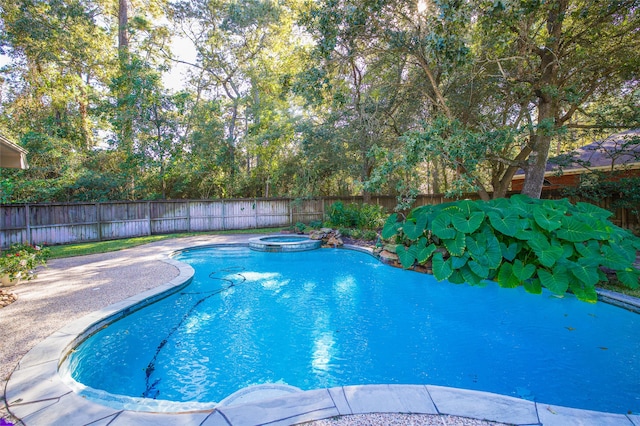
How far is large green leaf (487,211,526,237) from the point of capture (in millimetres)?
2891

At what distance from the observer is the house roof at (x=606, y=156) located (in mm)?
8492

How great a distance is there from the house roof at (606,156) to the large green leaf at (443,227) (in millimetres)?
8290

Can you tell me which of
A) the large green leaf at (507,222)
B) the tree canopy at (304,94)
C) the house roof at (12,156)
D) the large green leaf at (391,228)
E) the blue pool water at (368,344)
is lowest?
the blue pool water at (368,344)

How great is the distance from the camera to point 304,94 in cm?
693

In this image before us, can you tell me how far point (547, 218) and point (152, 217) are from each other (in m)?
12.6

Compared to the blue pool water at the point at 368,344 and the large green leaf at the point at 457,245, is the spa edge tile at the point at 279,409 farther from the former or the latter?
the large green leaf at the point at 457,245

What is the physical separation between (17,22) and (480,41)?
607 inches

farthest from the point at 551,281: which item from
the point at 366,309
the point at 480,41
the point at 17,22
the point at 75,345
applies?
the point at 17,22

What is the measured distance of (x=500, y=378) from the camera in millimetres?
2980

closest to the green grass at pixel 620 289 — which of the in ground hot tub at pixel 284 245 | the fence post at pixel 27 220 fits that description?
the in ground hot tub at pixel 284 245

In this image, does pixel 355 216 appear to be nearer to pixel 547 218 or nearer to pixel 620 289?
pixel 620 289

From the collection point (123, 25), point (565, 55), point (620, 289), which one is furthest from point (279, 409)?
point (123, 25)

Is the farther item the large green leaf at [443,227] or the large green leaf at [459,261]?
the large green leaf at [443,227]

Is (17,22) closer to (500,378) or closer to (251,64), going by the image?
(251,64)
